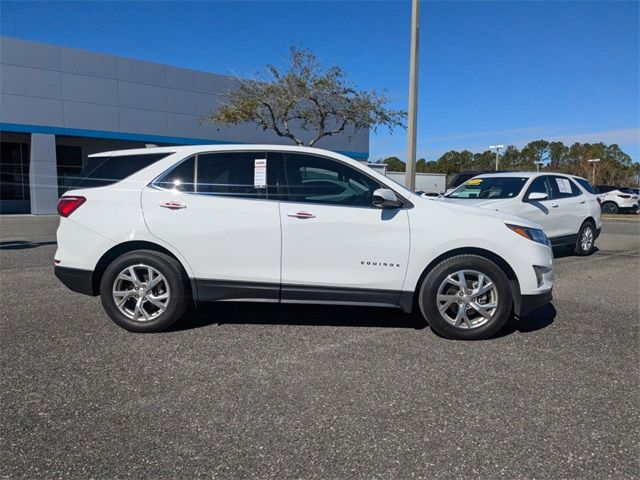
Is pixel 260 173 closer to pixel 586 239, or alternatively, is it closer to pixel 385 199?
pixel 385 199

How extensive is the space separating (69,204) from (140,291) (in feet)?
3.65

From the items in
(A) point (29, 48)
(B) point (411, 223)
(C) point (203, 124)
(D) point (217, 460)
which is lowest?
(D) point (217, 460)

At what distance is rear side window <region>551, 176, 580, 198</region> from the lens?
30.5 ft

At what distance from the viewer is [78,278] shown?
4.56 m

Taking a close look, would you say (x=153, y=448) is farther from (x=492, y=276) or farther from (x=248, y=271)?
(x=492, y=276)

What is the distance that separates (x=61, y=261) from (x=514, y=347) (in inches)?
168

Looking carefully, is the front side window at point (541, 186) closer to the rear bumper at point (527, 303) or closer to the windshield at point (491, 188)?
the windshield at point (491, 188)

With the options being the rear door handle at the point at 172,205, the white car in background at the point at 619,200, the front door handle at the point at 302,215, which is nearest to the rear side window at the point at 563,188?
the front door handle at the point at 302,215

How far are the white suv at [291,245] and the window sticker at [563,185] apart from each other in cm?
556

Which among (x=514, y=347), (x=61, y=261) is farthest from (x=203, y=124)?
(x=514, y=347)

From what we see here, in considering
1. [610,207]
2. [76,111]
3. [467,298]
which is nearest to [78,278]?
[467,298]

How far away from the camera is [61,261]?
15.2ft

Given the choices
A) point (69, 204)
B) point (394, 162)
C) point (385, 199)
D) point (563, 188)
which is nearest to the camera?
point (385, 199)

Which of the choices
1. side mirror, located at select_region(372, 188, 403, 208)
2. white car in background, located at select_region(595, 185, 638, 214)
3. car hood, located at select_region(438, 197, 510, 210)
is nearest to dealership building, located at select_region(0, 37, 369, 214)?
car hood, located at select_region(438, 197, 510, 210)
